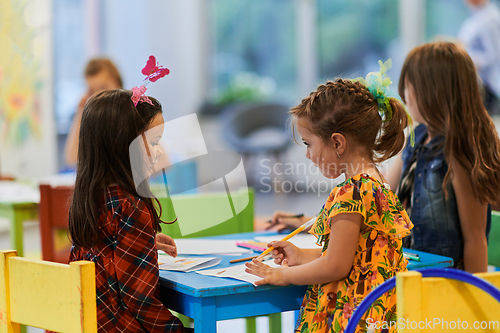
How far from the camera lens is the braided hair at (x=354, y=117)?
1021mm

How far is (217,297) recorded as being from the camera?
3.07 ft

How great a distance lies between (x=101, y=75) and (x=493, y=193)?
1.94m

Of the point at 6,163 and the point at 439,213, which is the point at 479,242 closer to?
the point at 439,213

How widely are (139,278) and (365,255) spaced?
0.41 m

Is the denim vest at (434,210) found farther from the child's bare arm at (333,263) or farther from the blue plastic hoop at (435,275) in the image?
the blue plastic hoop at (435,275)

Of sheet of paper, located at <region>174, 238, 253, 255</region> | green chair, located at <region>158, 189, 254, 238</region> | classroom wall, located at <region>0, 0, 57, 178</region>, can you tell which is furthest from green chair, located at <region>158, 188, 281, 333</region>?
classroom wall, located at <region>0, 0, 57, 178</region>

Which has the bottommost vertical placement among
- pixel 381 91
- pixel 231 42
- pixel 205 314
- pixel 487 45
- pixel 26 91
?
pixel 205 314

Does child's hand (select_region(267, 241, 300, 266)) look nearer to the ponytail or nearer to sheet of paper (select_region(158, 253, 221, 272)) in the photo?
sheet of paper (select_region(158, 253, 221, 272))

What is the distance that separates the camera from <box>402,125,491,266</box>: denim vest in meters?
1.37

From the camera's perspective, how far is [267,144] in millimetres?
4691

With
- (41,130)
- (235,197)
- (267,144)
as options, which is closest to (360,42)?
(267,144)

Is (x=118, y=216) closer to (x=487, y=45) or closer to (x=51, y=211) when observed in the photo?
(x=51, y=211)

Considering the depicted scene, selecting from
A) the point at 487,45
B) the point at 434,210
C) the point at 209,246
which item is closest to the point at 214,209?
the point at 209,246

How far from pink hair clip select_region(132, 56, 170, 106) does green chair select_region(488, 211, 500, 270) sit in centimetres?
94
